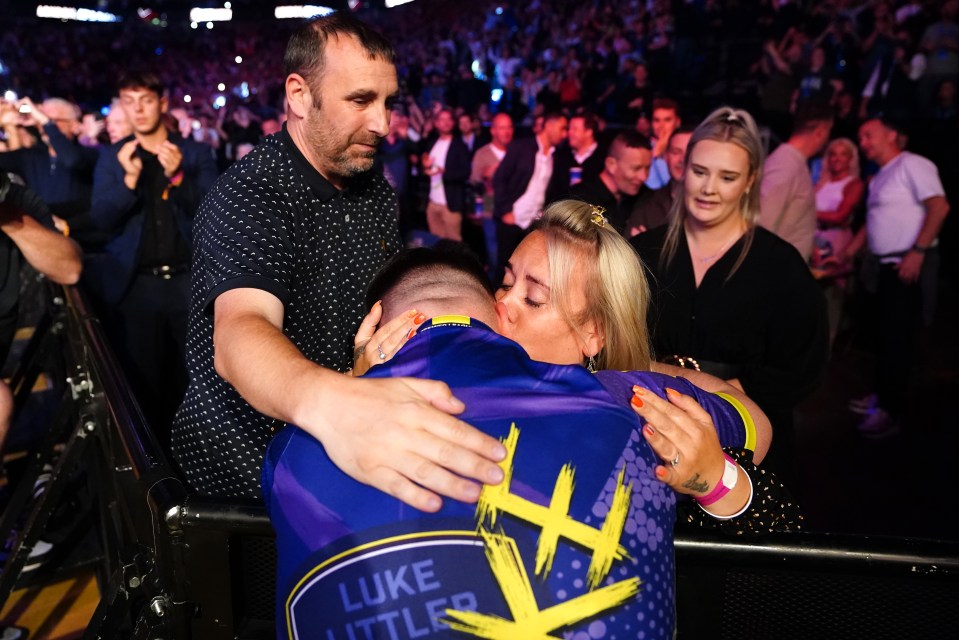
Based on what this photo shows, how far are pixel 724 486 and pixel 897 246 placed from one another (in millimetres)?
4231

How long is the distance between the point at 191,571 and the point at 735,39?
37.1 feet

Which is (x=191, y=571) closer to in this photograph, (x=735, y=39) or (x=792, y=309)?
(x=792, y=309)

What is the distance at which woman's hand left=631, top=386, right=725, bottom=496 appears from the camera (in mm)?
1163

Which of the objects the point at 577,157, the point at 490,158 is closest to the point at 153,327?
the point at 577,157

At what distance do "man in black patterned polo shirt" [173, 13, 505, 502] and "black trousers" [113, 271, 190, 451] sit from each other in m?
2.07

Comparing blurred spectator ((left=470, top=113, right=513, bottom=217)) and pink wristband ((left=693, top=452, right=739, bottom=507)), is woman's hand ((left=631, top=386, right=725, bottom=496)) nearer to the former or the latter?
pink wristband ((left=693, top=452, right=739, bottom=507))

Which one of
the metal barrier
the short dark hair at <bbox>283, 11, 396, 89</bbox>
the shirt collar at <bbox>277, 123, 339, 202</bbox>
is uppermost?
the short dark hair at <bbox>283, 11, 396, 89</bbox>

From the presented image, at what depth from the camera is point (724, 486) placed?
50.2 inches

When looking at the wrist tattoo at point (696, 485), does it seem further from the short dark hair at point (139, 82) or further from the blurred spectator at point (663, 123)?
the blurred spectator at point (663, 123)

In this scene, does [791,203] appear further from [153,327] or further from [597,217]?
[153,327]

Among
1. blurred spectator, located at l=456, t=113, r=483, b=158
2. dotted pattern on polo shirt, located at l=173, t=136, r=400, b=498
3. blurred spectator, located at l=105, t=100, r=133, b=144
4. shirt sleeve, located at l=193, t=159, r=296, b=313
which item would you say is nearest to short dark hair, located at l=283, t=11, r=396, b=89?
dotted pattern on polo shirt, located at l=173, t=136, r=400, b=498

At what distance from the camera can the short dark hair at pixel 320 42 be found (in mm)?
1935

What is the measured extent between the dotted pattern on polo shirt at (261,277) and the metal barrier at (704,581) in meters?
0.46

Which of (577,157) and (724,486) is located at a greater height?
(577,157)
